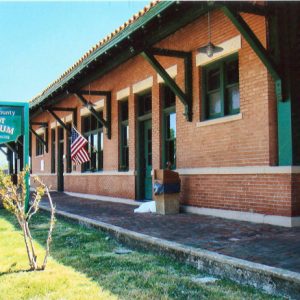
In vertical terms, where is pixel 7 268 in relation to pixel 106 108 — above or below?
below

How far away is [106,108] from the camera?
1420 centimetres

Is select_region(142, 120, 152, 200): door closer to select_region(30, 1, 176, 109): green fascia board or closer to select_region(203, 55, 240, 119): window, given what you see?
select_region(30, 1, 176, 109): green fascia board

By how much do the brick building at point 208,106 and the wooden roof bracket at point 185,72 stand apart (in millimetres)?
23

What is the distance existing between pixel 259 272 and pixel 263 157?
12.6 ft

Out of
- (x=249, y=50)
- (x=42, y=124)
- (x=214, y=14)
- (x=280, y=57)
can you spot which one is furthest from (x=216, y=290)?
(x=42, y=124)

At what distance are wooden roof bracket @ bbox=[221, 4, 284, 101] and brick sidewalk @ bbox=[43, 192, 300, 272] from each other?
2381 millimetres

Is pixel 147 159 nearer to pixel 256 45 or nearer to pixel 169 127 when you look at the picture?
pixel 169 127

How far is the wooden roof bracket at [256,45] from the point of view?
A: 708 centimetres

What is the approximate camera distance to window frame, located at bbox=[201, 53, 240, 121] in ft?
28.7

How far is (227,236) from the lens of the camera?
20.5 ft

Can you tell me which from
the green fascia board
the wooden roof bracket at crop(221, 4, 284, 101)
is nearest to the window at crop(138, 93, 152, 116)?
the green fascia board

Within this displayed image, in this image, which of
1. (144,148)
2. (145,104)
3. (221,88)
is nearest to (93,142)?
(144,148)

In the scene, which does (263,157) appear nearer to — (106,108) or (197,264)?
(197,264)

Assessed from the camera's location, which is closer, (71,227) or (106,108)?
(71,227)
